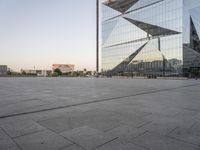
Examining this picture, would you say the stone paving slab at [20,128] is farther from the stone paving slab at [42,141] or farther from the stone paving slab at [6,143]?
the stone paving slab at [42,141]

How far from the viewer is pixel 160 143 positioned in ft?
10.1

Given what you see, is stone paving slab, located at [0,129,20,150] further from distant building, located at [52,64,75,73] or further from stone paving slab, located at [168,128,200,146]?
distant building, located at [52,64,75,73]

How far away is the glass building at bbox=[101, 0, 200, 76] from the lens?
5384cm

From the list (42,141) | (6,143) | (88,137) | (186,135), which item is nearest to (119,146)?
(88,137)

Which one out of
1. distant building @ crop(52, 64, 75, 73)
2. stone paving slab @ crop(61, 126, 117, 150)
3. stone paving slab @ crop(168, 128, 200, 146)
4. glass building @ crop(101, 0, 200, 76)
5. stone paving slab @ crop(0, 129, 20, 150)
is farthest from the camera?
distant building @ crop(52, 64, 75, 73)

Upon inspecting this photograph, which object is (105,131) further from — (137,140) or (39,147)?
(39,147)

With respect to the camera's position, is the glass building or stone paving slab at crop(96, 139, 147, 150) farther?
the glass building

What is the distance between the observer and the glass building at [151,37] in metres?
53.8

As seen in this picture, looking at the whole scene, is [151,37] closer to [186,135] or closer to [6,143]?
[186,135]

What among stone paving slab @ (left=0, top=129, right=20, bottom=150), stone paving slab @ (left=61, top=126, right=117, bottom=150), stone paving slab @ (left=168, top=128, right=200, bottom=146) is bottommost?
stone paving slab @ (left=168, top=128, right=200, bottom=146)

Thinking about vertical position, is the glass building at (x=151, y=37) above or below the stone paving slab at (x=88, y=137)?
above

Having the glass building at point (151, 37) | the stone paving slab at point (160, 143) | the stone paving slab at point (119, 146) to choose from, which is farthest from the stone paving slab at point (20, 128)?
the glass building at point (151, 37)

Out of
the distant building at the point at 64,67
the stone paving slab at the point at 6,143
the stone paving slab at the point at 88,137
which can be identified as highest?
the distant building at the point at 64,67

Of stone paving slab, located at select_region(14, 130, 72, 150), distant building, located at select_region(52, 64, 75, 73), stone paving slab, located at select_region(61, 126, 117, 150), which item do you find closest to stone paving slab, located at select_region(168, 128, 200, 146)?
stone paving slab, located at select_region(61, 126, 117, 150)
